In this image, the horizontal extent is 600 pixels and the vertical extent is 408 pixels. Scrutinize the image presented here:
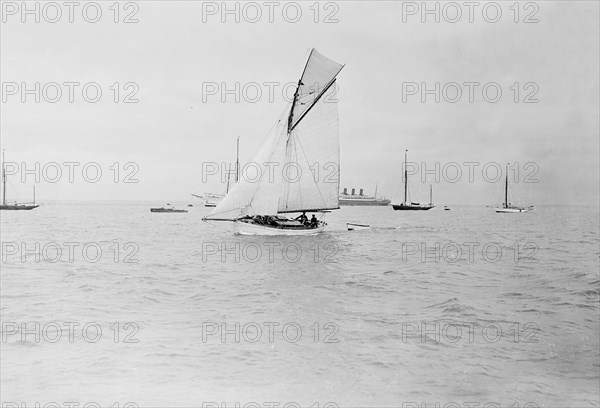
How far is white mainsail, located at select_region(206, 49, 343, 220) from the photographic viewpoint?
37.2 metres

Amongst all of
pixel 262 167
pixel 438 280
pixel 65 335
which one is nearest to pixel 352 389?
pixel 65 335

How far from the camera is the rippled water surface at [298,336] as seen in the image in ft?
24.2

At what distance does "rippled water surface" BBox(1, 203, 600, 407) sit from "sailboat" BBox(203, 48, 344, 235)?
14.5m

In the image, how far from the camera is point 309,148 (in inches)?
1501

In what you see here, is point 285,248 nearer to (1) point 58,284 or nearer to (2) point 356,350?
(1) point 58,284

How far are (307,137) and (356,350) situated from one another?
30.2 metres

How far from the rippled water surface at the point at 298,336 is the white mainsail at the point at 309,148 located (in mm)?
16084

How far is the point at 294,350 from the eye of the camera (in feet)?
30.0
